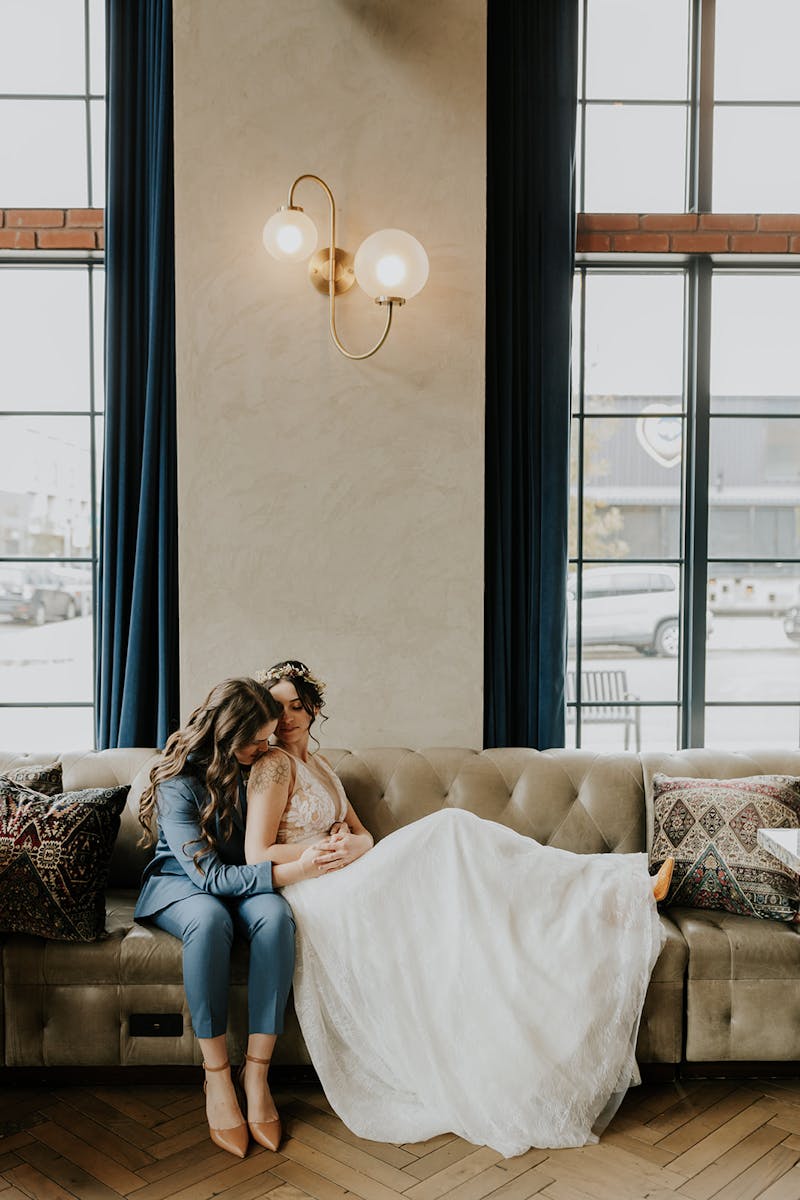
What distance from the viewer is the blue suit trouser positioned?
7.13 ft

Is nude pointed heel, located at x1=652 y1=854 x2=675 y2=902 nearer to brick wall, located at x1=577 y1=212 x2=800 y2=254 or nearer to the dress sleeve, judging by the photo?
the dress sleeve

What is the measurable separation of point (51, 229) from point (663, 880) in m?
2.98

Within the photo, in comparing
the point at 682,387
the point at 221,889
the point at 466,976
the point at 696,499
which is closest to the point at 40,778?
the point at 221,889

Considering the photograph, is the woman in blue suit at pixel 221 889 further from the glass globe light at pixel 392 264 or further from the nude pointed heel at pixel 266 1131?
the glass globe light at pixel 392 264

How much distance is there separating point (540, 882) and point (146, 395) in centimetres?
211

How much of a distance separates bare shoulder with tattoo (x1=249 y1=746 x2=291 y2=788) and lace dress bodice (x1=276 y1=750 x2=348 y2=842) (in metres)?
0.05

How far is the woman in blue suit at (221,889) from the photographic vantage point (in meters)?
2.16

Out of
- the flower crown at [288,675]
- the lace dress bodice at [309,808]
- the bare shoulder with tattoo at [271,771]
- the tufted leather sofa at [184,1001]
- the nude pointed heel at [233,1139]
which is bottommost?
the nude pointed heel at [233,1139]

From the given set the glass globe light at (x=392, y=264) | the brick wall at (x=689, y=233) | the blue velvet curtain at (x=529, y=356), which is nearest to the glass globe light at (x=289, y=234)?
the glass globe light at (x=392, y=264)

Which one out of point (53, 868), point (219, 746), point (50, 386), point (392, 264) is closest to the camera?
point (53, 868)

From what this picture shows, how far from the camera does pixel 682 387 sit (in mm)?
3465

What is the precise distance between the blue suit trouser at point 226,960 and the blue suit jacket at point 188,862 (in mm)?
49

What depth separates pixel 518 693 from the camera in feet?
10.8

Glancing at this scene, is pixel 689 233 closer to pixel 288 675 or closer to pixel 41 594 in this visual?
pixel 288 675
